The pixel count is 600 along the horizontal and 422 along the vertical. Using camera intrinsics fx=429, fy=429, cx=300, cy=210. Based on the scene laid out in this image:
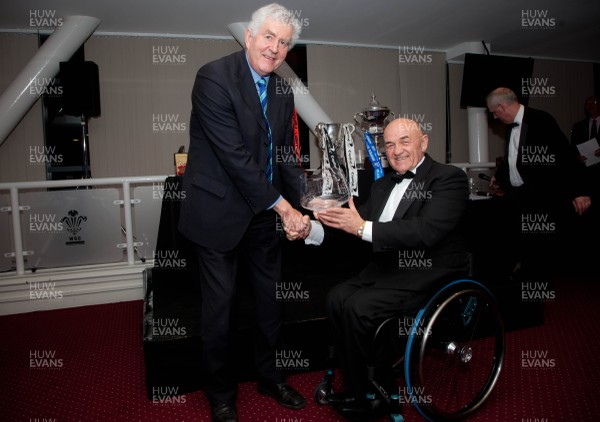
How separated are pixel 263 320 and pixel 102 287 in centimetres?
260

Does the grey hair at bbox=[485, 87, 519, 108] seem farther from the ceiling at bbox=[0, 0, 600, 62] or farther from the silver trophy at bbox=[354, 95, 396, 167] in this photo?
the ceiling at bbox=[0, 0, 600, 62]

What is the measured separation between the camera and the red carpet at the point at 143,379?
1995mm

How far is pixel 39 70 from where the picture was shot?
16.7 ft

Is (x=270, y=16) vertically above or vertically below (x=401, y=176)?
above

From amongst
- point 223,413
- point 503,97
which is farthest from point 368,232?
point 503,97

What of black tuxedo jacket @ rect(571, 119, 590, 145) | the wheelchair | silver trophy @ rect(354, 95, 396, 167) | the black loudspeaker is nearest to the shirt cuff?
the wheelchair

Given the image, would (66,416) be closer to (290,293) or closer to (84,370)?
(84,370)

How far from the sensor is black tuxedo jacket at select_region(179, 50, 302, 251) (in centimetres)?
174

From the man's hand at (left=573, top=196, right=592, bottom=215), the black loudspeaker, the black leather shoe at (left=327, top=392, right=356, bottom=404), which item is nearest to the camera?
the black leather shoe at (left=327, top=392, right=356, bottom=404)

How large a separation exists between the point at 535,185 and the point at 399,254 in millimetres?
2137

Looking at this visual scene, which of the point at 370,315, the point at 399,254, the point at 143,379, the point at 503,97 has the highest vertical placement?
the point at 503,97

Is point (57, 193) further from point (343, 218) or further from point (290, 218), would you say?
point (343, 218)

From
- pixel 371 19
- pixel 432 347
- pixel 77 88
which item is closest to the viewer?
pixel 432 347

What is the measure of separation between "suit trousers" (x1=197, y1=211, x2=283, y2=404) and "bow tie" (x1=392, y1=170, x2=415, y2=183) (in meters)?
0.60
